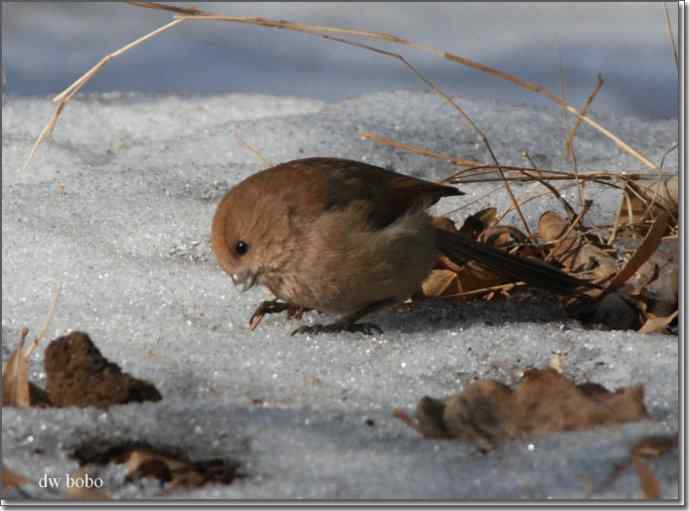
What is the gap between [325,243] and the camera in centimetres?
354

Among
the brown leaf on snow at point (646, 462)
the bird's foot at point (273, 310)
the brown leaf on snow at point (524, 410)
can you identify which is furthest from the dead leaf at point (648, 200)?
the brown leaf on snow at point (646, 462)

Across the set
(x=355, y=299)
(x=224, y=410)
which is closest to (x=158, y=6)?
(x=355, y=299)

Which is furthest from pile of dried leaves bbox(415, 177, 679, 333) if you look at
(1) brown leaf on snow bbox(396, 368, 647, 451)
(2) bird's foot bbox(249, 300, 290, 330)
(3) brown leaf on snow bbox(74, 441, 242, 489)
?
(3) brown leaf on snow bbox(74, 441, 242, 489)

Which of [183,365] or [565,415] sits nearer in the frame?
[565,415]

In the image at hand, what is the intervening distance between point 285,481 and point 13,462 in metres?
0.59

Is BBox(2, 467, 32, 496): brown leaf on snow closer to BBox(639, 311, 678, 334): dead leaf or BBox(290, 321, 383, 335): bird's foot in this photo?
BBox(290, 321, 383, 335): bird's foot

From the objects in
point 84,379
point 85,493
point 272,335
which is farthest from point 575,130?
point 85,493

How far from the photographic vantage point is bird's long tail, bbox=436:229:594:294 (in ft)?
12.2

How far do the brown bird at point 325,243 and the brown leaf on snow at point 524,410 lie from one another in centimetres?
100

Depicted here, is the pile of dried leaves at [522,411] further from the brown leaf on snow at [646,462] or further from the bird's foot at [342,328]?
the bird's foot at [342,328]

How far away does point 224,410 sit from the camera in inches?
103

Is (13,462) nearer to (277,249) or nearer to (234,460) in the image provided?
(234,460)

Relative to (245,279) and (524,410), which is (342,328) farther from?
(524,410)

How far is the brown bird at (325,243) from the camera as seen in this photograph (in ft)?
11.6
